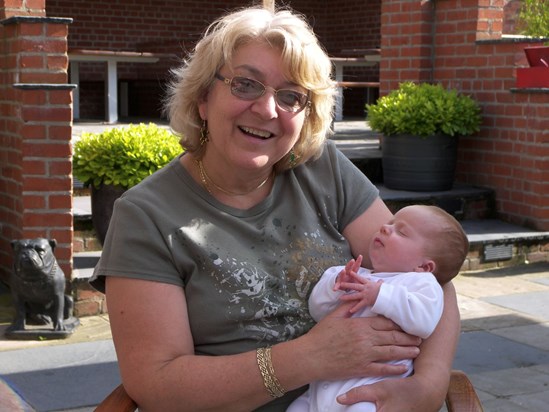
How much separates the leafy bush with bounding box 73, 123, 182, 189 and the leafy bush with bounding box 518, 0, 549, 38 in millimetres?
3685

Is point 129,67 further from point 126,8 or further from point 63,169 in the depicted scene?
point 63,169

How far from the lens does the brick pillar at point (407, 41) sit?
25.1 feet

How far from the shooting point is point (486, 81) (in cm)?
733

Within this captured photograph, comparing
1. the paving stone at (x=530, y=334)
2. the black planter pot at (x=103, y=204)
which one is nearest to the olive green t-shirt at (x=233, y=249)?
the paving stone at (x=530, y=334)

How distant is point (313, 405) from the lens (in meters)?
2.24

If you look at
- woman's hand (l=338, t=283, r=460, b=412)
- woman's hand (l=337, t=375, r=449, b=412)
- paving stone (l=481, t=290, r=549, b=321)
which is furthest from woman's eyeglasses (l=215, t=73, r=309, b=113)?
paving stone (l=481, t=290, r=549, b=321)

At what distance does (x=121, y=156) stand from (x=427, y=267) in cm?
312

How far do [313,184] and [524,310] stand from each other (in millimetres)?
3360

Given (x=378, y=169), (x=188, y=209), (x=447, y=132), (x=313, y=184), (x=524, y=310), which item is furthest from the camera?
(x=378, y=169)

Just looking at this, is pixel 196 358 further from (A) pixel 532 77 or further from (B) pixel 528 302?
(A) pixel 532 77

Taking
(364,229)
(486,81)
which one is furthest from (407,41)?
(364,229)

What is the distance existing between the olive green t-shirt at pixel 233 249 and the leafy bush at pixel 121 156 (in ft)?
8.89

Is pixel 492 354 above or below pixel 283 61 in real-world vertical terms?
below

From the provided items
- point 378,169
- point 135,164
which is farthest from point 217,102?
point 378,169
